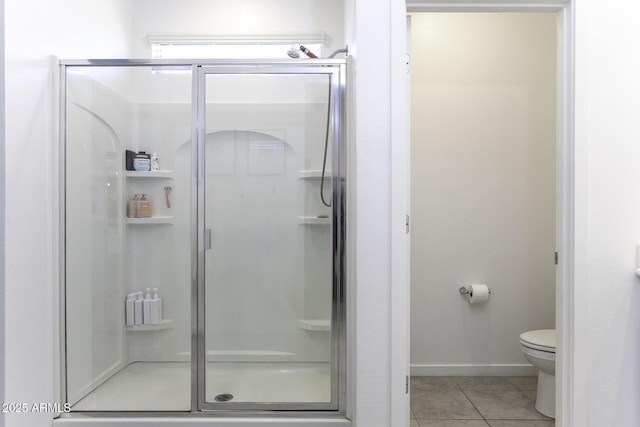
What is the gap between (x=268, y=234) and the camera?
217 centimetres

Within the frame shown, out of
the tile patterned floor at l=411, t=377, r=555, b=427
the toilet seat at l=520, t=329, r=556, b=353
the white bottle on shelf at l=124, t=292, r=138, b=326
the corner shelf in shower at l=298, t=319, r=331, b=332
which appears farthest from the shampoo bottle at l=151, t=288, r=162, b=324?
the toilet seat at l=520, t=329, r=556, b=353

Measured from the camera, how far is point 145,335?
228cm

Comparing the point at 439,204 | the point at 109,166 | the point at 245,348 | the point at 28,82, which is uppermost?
the point at 28,82

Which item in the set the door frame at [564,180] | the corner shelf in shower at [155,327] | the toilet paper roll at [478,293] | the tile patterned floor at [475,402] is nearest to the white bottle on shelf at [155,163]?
the corner shelf in shower at [155,327]

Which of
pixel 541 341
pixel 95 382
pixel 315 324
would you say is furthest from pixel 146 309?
pixel 541 341

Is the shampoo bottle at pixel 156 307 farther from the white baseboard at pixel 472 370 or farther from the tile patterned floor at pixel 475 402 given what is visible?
the white baseboard at pixel 472 370

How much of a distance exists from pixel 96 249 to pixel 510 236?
258 cm

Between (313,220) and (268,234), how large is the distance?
0.88ft

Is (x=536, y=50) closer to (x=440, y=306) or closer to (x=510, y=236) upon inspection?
(x=510, y=236)

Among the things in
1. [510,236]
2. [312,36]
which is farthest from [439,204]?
[312,36]

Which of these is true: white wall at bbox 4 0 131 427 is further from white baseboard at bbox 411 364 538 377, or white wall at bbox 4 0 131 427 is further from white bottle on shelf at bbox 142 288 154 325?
white baseboard at bbox 411 364 538 377

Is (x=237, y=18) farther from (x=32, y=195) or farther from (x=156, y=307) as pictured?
(x=156, y=307)

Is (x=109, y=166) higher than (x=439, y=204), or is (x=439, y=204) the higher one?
(x=109, y=166)

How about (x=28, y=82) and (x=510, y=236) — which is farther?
(x=510, y=236)
